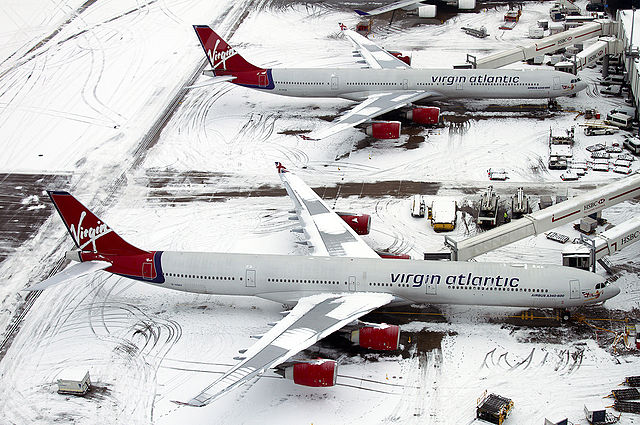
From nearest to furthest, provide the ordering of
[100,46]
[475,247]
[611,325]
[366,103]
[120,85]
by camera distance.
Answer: [611,325] < [475,247] < [366,103] < [120,85] < [100,46]

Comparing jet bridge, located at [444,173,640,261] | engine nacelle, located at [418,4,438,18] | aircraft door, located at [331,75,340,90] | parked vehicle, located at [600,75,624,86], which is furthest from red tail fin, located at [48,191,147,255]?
engine nacelle, located at [418,4,438,18]

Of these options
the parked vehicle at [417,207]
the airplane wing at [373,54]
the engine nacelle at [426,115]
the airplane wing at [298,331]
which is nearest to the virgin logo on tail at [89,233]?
the airplane wing at [298,331]

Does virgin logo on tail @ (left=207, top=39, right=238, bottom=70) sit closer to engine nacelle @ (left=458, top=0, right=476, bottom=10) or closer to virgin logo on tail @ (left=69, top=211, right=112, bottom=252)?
virgin logo on tail @ (left=69, top=211, right=112, bottom=252)

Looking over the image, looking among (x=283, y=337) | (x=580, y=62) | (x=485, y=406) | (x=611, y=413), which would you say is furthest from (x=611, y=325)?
(x=580, y=62)

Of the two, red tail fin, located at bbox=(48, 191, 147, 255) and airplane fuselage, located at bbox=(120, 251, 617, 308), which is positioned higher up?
red tail fin, located at bbox=(48, 191, 147, 255)

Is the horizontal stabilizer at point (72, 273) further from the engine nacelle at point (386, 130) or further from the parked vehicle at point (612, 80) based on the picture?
the parked vehicle at point (612, 80)

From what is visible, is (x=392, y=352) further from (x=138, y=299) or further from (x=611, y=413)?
→ (x=138, y=299)

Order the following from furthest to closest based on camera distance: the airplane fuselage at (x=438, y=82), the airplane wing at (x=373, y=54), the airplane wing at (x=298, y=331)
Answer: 1. the airplane wing at (x=373, y=54)
2. the airplane fuselage at (x=438, y=82)
3. the airplane wing at (x=298, y=331)
